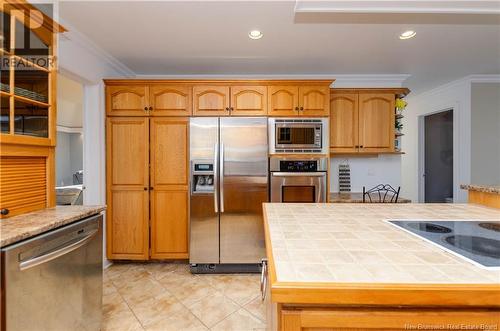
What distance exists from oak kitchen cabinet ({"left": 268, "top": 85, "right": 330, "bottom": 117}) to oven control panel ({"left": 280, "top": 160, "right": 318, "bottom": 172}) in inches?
20.8

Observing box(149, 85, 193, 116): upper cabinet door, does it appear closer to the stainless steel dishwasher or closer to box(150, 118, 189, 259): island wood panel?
box(150, 118, 189, 259): island wood panel

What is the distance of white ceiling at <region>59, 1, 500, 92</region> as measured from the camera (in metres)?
1.99

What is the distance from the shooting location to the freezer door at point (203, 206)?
8.91 feet

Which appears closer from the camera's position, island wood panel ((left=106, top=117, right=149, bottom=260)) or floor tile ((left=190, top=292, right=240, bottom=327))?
floor tile ((left=190, top=292, right=240, bottom=327))

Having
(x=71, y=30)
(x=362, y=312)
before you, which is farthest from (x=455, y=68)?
(x=71, y=30)

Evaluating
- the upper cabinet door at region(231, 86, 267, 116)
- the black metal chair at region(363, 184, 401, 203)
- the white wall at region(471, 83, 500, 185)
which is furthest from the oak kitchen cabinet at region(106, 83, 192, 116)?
the white wall at region(471, 83, 500, 185)

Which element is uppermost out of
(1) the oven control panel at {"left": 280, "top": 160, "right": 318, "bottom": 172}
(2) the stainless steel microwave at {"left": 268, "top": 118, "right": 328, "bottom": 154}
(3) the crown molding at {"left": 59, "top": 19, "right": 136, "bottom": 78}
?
(3) the crown molding at {"left": 59, "top": 19, "right": 136, "bottom": 78}

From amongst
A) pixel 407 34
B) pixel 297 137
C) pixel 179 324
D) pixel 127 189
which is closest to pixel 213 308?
pixel 179 324

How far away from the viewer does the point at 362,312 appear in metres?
0.66

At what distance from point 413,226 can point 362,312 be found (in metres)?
0.68

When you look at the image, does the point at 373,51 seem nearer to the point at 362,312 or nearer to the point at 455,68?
the point at 455,68

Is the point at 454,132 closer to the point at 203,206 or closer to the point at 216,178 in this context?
the point at 216,178

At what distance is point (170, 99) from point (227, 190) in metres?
1.19

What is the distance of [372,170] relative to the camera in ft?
11.3
